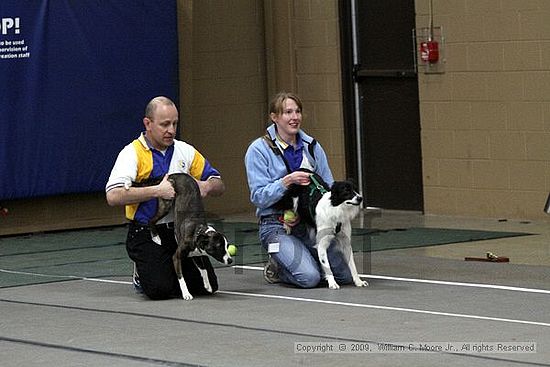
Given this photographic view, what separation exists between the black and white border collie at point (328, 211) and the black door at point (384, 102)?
5.24m

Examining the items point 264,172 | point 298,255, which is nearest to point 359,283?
point 298,255

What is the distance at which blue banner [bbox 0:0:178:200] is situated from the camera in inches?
504

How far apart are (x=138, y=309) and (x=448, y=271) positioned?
101 inches

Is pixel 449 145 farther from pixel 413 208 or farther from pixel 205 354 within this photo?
pixel 205 354

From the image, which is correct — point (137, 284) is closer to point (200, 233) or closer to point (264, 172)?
point (200, 233)

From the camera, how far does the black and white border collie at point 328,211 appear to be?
863 centimetres

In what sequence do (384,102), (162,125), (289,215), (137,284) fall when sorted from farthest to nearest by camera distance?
(384,102) → (289,215) → (137,284) → (162,125)

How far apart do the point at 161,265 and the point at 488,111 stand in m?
5.60

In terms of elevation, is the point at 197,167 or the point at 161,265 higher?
the point at 197,167

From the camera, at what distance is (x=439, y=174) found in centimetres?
1380

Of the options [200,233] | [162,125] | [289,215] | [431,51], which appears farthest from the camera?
[431,51]

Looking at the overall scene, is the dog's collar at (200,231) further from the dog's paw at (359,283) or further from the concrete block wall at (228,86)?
the concrete block wall at (228,86)

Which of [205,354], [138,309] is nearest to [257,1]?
[138,309]

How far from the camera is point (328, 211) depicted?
8695mm
